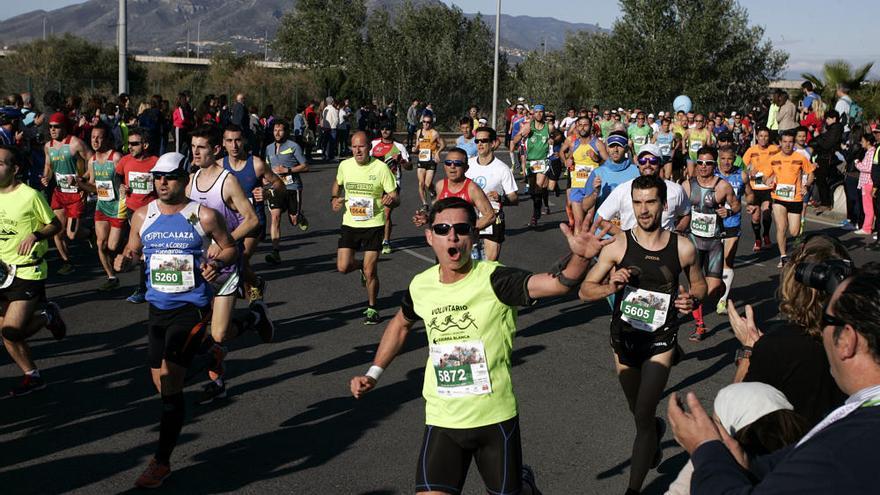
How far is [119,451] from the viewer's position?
20.2 ft

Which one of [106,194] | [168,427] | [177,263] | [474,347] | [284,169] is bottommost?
[168,427]

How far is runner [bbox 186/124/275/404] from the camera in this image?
729 cm

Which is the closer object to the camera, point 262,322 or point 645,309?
point 645,309

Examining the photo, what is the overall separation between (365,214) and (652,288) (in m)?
4.94

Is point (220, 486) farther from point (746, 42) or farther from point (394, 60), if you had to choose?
point (746, 42)

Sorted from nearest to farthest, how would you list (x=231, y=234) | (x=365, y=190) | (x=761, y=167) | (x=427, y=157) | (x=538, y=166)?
1. (x=231, y=234)
2. (x=365, y=190)
3. (x=761, y=167)
4. (x=427, y=157)
5. (x=538, y=166)

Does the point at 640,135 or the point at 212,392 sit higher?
the point at 640,135

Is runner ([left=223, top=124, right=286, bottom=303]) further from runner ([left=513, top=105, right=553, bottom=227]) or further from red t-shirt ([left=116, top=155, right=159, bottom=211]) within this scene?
runner ([left=513, top=105, right=553, bottom=227])

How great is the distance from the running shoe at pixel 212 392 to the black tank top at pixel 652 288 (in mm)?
3358

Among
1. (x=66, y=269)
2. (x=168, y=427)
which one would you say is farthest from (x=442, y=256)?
(x=66, y=269)

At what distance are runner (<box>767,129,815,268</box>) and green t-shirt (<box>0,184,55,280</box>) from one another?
967 cm

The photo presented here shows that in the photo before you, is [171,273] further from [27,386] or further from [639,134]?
[639,134]

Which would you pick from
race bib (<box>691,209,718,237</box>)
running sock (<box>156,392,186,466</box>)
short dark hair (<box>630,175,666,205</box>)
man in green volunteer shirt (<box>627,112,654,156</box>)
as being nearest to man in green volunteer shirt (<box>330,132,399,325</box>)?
race bib (<box>691,209,718,237</box>)

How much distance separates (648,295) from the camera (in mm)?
5676
